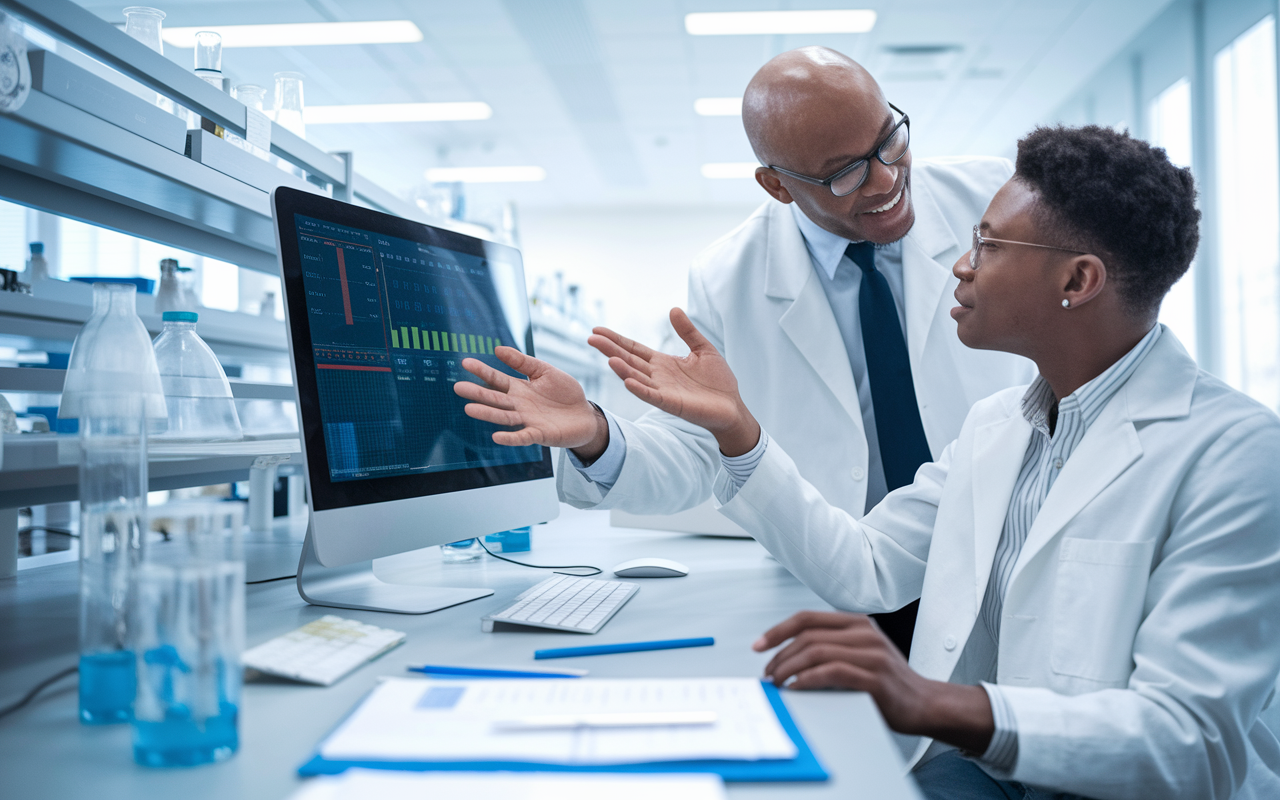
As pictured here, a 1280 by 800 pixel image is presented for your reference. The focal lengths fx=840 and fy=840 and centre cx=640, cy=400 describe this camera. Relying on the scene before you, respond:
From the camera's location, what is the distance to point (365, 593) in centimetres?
109

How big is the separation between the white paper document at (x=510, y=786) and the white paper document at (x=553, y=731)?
24 millimetres

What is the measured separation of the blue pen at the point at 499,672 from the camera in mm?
731

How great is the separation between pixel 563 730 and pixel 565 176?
7.17 meters

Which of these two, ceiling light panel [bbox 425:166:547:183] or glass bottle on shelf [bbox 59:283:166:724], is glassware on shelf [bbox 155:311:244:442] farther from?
ceiling light panel [bbox 425:166:547:183]

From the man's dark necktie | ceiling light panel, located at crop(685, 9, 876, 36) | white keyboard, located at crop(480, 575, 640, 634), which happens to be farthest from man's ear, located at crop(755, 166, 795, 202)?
ceiling light panel, located at crop(685, 9, 876, 36)

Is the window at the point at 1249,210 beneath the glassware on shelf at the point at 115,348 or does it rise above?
above

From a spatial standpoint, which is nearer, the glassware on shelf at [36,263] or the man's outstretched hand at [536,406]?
the man's outstretched hand at [536,406]

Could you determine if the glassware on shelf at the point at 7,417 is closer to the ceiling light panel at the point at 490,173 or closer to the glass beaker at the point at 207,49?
the glass beaker at the point at 207,49

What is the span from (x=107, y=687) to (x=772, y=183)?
1.37m

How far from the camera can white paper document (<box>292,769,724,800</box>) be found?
48 cm

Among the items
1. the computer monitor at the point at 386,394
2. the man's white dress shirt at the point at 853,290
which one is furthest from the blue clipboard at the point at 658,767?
the man's white dress shirt at the point at 853,290

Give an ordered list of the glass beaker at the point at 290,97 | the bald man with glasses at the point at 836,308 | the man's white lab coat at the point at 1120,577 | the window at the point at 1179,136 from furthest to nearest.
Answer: the window at the point at 1179,136, the glass beaker at the point at 290,97, the bald man with glasses at the point at 836,308, the man's white lab coat at the point at 1120,577

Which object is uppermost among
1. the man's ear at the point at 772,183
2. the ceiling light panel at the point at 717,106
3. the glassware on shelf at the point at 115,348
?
the ceiling light panel at the point at 717,106

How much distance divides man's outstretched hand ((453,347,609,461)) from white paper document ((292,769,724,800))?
0.51 meters
